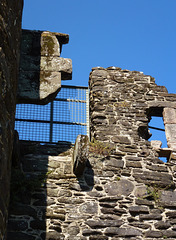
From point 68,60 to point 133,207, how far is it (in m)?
2.52

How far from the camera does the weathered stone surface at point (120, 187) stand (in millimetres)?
6078

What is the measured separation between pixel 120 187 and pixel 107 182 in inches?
8.9

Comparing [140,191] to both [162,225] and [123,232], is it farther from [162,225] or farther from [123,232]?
[123,232]

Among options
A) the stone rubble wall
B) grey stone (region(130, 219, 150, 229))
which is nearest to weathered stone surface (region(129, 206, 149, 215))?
the stone rubble wall

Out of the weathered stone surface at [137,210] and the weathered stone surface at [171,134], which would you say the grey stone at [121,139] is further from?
the weathered stone surface at [137,210]

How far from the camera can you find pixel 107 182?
20.3 ft

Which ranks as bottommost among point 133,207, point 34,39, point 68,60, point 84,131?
point 133,207

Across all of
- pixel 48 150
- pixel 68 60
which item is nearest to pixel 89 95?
pixel 48 150

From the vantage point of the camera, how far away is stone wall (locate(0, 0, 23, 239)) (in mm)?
3016

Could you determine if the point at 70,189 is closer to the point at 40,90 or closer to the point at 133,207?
the point at 133,207

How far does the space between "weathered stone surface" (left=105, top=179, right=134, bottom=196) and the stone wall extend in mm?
2964

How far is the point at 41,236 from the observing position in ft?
17.5

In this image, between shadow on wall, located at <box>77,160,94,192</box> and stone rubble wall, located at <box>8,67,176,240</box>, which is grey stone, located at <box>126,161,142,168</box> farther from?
shadow on wall, located at <box>77,160,94,192</box>

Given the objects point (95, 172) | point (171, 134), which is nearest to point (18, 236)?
point (95, 172)
